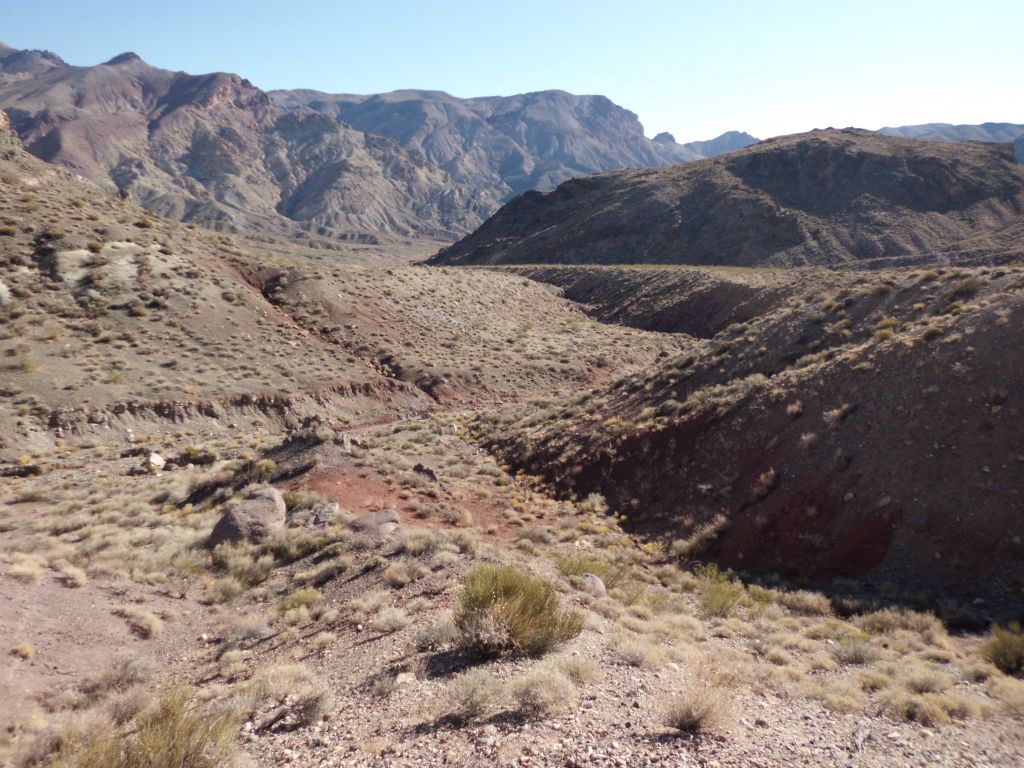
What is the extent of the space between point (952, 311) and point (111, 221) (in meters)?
39.4

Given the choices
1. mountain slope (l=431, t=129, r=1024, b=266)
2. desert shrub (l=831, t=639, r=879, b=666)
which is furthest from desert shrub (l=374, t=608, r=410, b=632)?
mountain slope (l=431, t=129, r=1024, b=266)

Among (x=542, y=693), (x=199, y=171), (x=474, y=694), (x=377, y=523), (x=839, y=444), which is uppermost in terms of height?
(x=199, y=171)

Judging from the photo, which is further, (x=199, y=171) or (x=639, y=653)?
(x=199, y=171)

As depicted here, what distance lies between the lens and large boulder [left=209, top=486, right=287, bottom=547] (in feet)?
39.5

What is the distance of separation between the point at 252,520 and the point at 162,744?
8232 mm

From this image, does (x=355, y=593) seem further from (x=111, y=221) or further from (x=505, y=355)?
(x=111, y=221)

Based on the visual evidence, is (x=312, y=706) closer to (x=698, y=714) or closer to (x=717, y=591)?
(x=698, y=714)

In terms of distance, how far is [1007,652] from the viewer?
7.15 meters

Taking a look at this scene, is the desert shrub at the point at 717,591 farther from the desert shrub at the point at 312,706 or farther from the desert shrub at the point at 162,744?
the desert shrub at the point at 162,744

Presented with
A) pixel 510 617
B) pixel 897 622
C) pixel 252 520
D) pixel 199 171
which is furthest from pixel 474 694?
pixel 199 171

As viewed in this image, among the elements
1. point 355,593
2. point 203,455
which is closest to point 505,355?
point 203,455

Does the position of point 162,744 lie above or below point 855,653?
above

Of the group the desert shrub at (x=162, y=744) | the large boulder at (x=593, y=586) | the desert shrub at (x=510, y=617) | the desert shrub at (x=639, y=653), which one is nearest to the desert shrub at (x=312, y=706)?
the desert shrub at (x=162, y=744)

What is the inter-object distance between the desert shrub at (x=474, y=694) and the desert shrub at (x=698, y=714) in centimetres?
168
